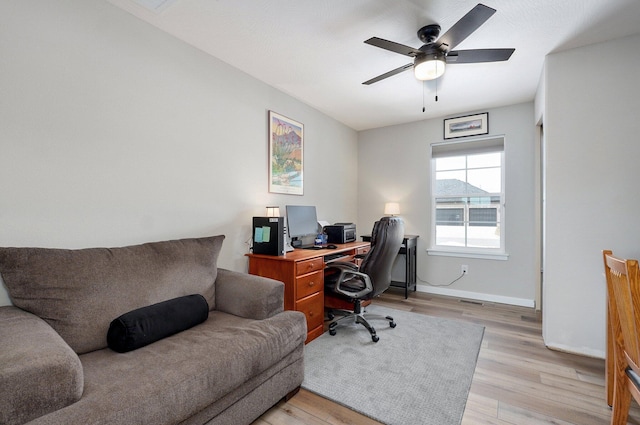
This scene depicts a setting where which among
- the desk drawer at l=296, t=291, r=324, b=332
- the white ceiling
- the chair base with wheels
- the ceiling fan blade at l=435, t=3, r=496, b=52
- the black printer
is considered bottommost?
the chair base with wheels

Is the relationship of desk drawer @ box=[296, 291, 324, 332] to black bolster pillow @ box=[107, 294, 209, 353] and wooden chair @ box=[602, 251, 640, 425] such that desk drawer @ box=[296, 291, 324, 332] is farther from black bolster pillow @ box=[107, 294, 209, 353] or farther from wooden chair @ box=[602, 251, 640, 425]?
wooden chair @ box=[602, 251, 640, 425]

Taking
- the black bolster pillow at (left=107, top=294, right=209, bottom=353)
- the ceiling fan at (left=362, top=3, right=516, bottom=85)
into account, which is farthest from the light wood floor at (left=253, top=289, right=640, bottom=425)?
the ceiling fan at (left=362, top=3, right=516, bottom=85)

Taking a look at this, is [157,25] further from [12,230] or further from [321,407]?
[321,407]

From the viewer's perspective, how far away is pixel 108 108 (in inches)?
73.3

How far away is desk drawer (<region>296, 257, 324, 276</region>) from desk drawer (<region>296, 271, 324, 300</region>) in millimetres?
38

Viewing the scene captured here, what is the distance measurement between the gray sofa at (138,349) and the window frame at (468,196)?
9.58ft

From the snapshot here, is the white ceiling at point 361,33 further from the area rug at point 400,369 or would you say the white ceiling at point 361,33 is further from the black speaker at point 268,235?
the area rug at point 400,369

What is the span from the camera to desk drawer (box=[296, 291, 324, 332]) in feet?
8.17

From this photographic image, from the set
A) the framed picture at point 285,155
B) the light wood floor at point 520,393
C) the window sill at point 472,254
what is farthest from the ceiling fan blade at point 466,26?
the window sill at point 472,254

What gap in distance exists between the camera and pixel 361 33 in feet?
7.10

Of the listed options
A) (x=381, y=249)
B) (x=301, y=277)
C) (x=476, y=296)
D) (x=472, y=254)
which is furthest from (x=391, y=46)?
(x=476, y=296)

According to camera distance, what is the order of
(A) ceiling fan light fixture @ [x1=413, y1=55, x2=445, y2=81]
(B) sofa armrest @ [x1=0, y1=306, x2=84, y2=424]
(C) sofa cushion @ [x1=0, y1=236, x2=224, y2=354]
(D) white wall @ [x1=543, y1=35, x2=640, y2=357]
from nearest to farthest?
1. (B) sofa armrest @ [x1=0, y1=306, x2=84, y2=424]
2. (C) sofa cushion @ [x1=0, y1=236, x2=224, y2=354]
3. (A) ceiling fan light fixture @ [x1=413, y1=55, x2=445, y2=81]
4. (D) white wall @ [x1=543, y1=35, x2=640, y2=357]

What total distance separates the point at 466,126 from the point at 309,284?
3.10 m

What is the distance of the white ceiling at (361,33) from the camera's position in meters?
1.89
